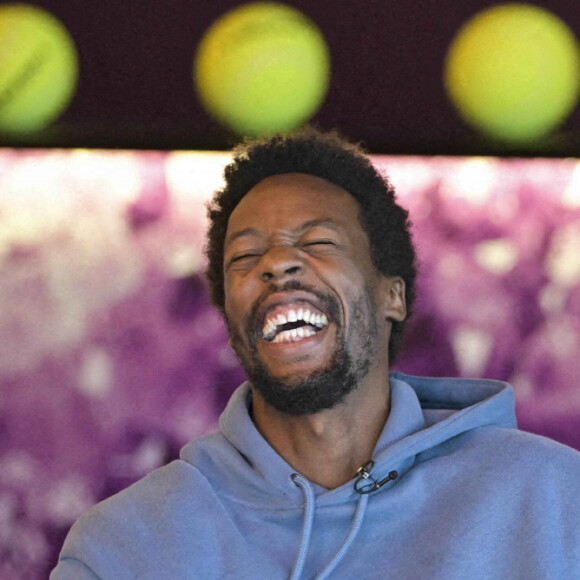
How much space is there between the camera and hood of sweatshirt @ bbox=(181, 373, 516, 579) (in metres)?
1.37

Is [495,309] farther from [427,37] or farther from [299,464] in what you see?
[299,464]

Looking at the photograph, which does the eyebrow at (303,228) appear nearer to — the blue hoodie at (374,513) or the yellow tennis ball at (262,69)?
the blue hoodie at (374,513)

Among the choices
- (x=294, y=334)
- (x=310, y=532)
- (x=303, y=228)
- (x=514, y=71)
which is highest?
(x=514, y=71)

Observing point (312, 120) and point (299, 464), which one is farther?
point (312, 120)

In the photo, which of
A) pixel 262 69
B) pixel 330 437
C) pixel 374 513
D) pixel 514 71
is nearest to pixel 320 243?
pixel 330 437

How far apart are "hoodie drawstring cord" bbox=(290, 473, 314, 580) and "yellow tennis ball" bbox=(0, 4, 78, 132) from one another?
89 cm

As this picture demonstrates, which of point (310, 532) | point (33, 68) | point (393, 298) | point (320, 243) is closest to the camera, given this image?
point (310, 532)

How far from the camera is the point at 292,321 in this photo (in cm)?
142

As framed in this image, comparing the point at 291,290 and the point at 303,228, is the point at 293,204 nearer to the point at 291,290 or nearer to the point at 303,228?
the point at 303,228

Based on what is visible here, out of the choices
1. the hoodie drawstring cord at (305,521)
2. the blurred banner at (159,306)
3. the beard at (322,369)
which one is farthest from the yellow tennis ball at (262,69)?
the hoodie drawstring cord at (305,521)

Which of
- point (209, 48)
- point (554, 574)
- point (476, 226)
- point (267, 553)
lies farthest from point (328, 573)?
point (209, 48)

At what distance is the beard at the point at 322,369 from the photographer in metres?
1.40

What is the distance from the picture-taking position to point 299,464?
4.74ft

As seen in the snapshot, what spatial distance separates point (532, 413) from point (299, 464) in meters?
0.70
